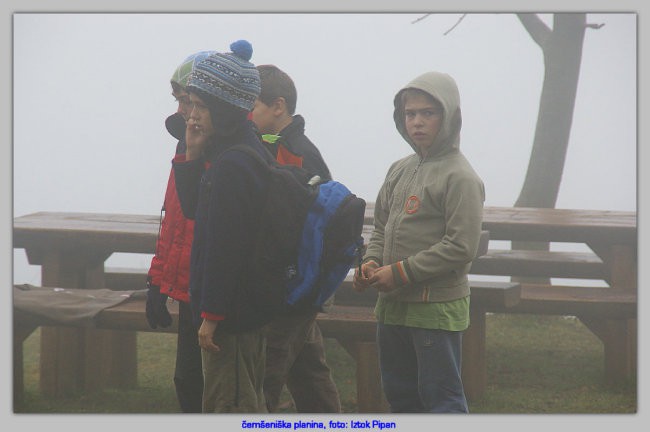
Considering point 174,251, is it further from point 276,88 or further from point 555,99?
point 555,99

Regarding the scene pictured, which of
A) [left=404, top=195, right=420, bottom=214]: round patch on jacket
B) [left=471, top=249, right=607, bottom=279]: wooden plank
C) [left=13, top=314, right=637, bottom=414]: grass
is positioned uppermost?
[left=404, top=195, right=420, bottom=214]: round patch on jacket

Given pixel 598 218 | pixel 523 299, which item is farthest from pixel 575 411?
pixel 598 218

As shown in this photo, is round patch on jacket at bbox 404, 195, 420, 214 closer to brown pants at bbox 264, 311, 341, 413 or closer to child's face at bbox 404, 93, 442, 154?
child's face at bbox 404, 93, 442, 154

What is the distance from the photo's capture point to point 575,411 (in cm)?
430

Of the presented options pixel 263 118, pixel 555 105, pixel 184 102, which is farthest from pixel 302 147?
pixel 555 105

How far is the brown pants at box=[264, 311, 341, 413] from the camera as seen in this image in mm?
3338

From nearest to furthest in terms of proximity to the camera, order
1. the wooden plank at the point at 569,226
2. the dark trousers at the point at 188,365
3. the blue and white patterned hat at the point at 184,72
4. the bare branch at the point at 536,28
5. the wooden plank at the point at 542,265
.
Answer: the dark trousers at the point at 188,365, the blue and white patterned hat at the point at 184,72, the bare branch at the point at 536,28, the wooden plank at the point at 569,226, the wooden plank at the point at 542,265

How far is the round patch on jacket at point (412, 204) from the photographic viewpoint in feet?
10.8

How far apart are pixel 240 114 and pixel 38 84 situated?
1748mm

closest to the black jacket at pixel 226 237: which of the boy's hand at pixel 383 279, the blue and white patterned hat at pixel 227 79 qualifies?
the blue and white patterned hat at pixel 227 79

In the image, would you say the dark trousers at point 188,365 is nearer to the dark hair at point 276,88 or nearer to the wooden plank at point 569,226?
the dark hair at point 276,88

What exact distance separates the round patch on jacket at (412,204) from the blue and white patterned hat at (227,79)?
68 centimetres

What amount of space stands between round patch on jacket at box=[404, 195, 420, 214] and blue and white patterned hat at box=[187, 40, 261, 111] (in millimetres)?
675

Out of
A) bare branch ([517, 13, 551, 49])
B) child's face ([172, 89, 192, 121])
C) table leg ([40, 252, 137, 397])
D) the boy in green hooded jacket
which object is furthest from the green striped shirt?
table leg ([40, 252, 137, 397])
